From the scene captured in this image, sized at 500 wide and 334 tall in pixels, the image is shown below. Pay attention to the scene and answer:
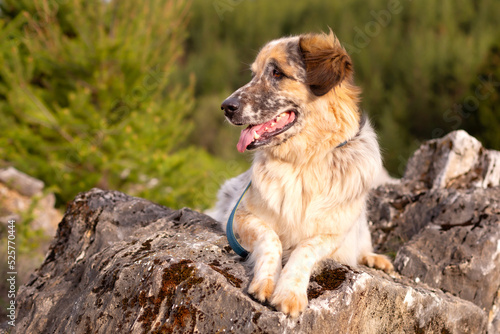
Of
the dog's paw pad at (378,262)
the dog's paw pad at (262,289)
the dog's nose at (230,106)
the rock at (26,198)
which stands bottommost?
the dog's paw pad at (262,289)

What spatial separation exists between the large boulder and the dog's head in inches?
36.8

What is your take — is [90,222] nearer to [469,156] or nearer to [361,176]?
[361,176]

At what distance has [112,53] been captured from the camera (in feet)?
28.1

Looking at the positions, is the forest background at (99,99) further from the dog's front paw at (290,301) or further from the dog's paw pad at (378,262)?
the dog's front paw at (290,301)

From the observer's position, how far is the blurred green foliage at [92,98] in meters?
8.38

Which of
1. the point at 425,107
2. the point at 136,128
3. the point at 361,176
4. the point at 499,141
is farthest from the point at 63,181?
the point at 425,107

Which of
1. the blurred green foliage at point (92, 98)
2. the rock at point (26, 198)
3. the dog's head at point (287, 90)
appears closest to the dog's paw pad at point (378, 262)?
the dog's head at point (287, 90)

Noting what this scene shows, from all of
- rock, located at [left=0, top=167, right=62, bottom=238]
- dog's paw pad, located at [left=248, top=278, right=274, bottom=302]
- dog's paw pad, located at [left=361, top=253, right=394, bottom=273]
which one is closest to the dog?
dog's paw pad, located at [left=248, top=278, right=274, bottom=302]

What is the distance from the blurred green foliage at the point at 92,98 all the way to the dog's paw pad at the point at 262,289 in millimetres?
6351

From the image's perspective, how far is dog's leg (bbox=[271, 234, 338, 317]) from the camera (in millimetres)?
2363

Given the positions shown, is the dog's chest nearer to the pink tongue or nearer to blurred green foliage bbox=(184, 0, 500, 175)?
the pink tongue

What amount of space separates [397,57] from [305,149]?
2008cm

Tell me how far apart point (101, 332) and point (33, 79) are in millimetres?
8410

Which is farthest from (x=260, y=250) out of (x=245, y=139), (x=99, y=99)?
(x=99, y=99)
